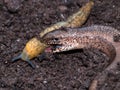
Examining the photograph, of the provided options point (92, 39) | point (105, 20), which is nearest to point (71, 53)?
point (92, 39)

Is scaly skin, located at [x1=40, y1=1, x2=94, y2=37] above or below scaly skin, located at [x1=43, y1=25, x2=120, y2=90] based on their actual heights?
above

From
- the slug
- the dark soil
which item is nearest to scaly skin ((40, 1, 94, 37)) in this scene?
the slug

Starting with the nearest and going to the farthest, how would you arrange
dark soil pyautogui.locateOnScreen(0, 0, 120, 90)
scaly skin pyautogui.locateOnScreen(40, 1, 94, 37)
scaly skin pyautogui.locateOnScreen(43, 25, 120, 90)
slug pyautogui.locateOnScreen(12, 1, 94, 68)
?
dark soil pyautogui.locateOnScreen(0, 0, 120, 90) → slug pyautogui.locateOnScreen(12, 1, 94, 68) → scaly skin pyautogui.locateOnScreen(43, 25, 120, 90) → scaly skin pyautogui.locateOnScreen(40, 1, 94, 37)

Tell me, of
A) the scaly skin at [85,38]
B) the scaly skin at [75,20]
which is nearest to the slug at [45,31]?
the scaly skin at [75,20]

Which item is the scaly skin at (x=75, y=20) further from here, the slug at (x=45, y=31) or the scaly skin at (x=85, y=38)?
the scaly skin at (x=85, y=38)

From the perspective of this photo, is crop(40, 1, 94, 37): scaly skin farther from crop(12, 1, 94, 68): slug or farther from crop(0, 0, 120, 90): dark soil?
crop(0, 0, 120, 90): dark soil

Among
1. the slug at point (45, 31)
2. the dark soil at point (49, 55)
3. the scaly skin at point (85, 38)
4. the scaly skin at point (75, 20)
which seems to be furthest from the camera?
the scaly skin at point (75, 20)

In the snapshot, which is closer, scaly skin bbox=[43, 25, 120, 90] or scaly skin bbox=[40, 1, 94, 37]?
scaly skin bbox=[43, 25, 120, 90]

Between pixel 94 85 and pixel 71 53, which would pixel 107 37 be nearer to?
pixel 71 53
